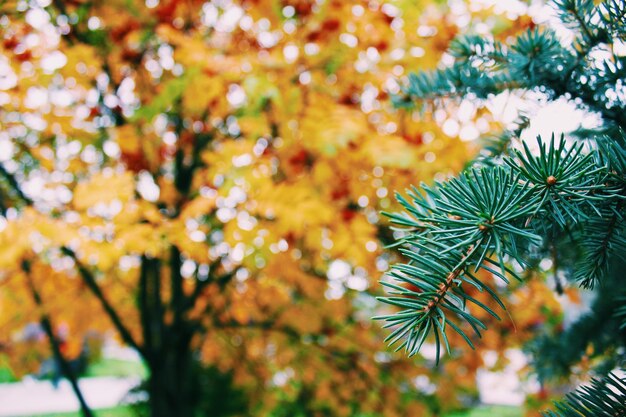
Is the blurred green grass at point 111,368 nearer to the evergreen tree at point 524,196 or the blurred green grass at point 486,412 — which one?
the blurred green grass at point 486,412

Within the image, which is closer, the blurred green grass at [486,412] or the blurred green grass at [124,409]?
the blurred green grass at [124,409]

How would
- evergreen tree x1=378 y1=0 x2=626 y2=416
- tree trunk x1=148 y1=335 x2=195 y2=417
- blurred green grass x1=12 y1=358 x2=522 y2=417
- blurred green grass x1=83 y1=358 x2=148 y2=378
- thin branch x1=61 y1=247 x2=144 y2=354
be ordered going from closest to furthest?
1. evergreen tree x1=378 y1=0 x2=626 y2=416
2. thin branch x1=61 y1=247 x2=144 y2=354
3. tree trunk x1=148 y1=335 x2=195 y2=417
4. blurred green grass x1=12 y1=358 x2=522 y2=417
5. blurred green grass x1=83 y1=358 x2=148 y2=378

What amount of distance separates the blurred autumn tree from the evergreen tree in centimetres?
51

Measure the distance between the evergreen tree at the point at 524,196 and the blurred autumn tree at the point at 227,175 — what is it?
510mm

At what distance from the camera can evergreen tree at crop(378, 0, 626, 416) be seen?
1.45 feet

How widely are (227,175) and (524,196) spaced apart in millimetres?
1422

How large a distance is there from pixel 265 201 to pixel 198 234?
34cm

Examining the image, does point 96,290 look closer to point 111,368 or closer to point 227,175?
point 227,175

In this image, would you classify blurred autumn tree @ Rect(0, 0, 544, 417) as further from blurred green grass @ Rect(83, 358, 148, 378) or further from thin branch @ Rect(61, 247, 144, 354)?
blurred green grass @ Rect(83, 358, 148, 378)

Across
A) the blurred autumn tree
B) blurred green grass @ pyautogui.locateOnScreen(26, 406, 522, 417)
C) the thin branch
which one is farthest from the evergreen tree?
blurred green grass @ pyautogui.locateOnScreen(26, 406, 522, 417)

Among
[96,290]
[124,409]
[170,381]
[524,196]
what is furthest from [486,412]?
[524,196]

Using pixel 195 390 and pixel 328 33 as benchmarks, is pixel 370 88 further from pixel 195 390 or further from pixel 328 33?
pixel 195 390

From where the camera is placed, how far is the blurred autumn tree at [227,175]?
5.65ft

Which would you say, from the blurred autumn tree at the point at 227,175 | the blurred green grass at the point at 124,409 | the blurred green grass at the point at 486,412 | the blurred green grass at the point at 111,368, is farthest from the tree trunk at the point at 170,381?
the blurred green grass at the point at 111,368
